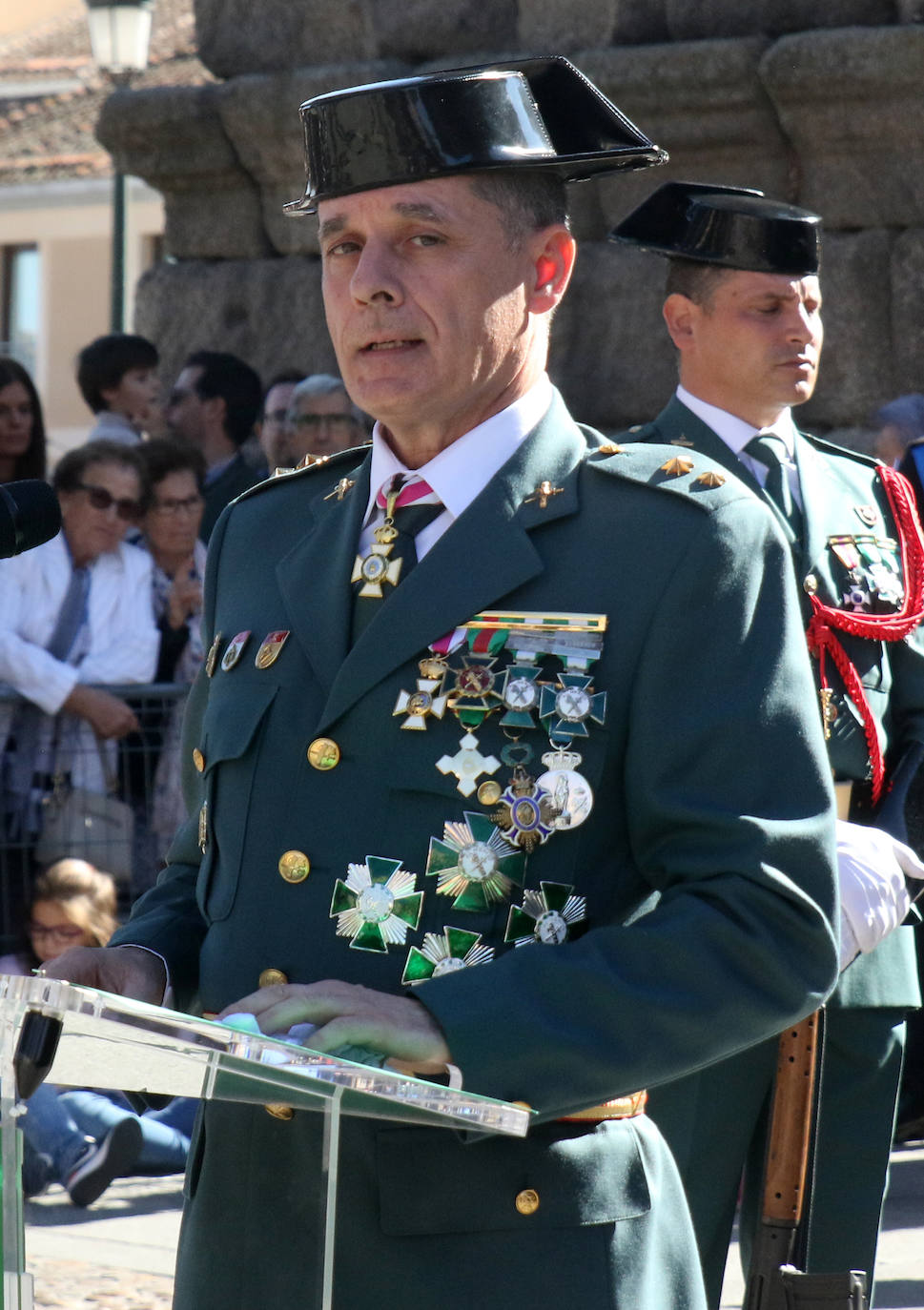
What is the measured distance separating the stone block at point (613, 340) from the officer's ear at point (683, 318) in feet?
11.0

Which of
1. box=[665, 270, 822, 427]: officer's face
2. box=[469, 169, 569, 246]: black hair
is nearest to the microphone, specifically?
box=[469, 169, 569, 246]: black hair

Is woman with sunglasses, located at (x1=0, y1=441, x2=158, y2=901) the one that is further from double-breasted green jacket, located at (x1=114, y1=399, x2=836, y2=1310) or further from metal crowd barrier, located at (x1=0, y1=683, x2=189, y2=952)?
double-breasted green jacket, located at (x1=114, y1=399, x2=836, y2=1310)

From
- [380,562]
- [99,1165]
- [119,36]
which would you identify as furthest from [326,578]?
[119,36]

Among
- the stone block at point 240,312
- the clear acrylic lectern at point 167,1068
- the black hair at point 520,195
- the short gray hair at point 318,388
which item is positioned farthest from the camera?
the stone block at point 240,312

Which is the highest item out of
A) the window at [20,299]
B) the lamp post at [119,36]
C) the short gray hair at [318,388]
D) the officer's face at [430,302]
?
the window at [20,299]

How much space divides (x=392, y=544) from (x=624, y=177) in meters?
5.31

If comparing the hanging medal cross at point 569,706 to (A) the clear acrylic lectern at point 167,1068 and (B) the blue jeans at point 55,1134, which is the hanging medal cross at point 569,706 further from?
(B) the blue jeans at point 55,1134

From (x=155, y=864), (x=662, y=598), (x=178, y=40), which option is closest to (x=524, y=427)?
(x=662, y=598)

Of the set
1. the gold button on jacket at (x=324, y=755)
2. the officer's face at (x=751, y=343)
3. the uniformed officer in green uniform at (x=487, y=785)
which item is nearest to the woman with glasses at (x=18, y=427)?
the officer's face at (x=751, y=343)

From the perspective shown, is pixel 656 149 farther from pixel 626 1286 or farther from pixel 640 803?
pixel 626 1286

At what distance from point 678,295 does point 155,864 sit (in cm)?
288

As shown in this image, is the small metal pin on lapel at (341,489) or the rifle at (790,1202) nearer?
the small metal pin on lapel at (341,489)

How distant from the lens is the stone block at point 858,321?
6.99 metres

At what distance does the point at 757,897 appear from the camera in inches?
75.5
